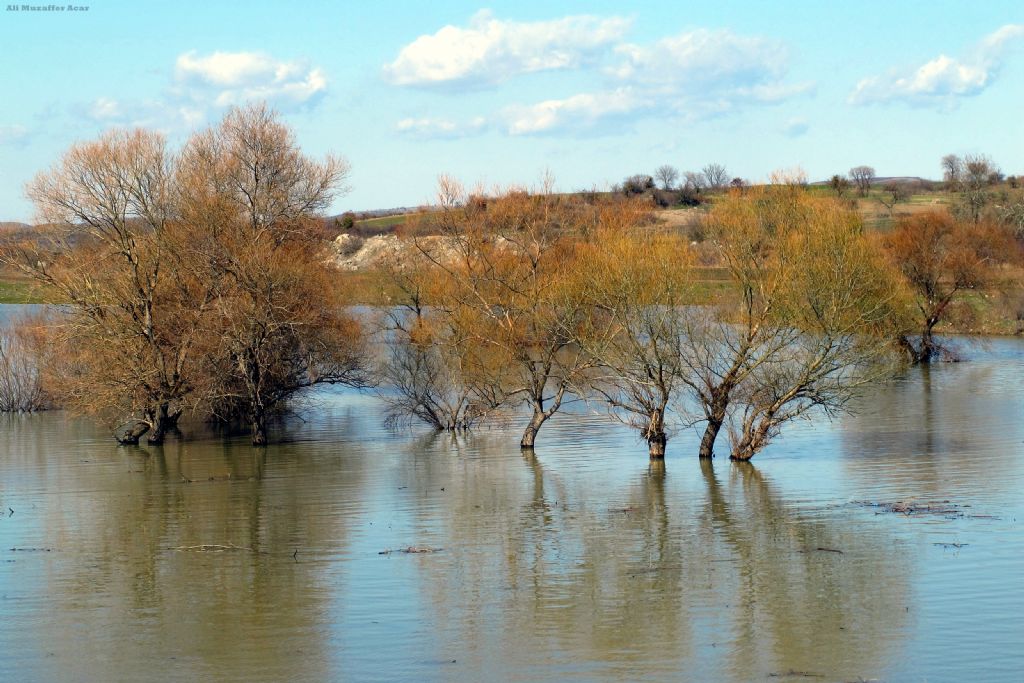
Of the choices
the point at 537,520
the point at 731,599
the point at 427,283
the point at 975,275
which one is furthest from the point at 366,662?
the point at 975,275

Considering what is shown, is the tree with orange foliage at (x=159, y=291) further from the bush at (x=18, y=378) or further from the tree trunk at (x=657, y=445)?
the tree trunk at (x=657, y=445)

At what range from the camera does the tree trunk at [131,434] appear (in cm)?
3391

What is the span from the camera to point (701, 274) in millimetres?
28828

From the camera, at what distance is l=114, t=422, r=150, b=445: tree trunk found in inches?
1335

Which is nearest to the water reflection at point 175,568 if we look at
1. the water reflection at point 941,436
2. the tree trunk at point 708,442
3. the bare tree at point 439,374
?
the bare tree at point 439,374

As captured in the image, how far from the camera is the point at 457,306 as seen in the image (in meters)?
34.0

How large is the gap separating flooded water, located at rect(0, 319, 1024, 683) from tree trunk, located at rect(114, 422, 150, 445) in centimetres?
210

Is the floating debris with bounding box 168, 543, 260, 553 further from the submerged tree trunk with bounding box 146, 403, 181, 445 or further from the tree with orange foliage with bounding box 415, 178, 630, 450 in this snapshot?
the submerged tree trunk with bounding box 146, 403, 181, 445

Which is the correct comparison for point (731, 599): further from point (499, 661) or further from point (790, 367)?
point (790, 367)

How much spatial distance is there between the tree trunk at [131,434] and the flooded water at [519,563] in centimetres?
210

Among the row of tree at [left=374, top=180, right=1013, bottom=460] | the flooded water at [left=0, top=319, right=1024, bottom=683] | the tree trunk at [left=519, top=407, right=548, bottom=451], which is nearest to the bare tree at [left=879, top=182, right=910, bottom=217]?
the row of tree at [left=374, top=180, right=1013, bottom=460]

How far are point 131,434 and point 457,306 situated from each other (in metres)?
10.2

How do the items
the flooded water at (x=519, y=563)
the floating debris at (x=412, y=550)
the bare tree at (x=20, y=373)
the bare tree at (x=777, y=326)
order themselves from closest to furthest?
1. the flooded water at (x=519, y=563)
2. the floating debris at (x=412, y=550)
3. the bare tree at (x=777, y=326)
4. the bare tree at (x=20, y=373)

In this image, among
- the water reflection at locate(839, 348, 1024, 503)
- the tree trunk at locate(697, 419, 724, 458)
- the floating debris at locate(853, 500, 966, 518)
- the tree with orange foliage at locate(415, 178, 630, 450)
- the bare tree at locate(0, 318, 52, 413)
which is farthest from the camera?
the bare tree at locate(0, 318, 52, 413)
